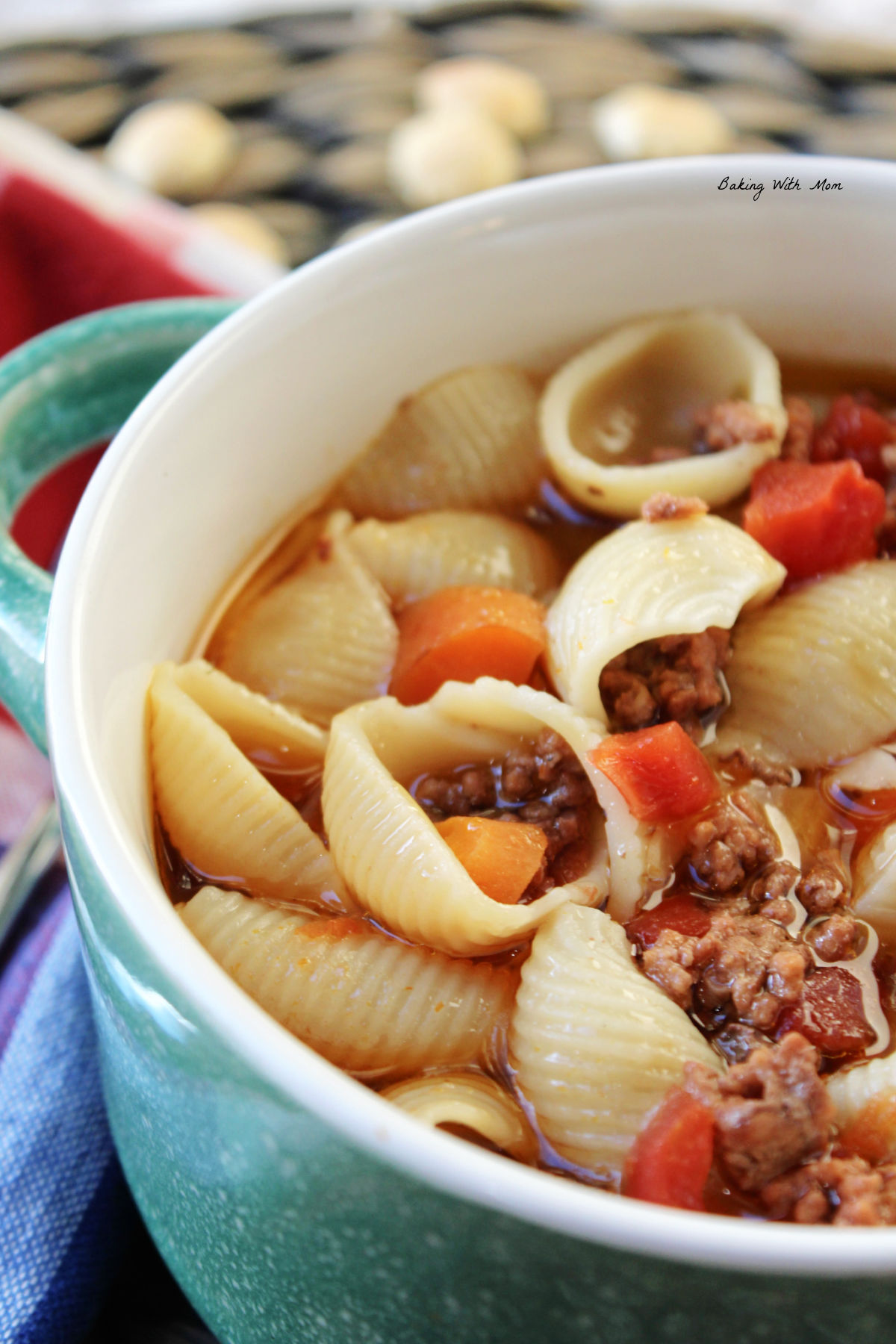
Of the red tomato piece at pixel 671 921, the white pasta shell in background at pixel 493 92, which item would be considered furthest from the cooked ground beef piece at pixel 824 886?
the white pasta shell in background at pixel 493 92

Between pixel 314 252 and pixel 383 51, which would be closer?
pixel 314 252

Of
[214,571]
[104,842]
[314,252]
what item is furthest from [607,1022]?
[314,252]

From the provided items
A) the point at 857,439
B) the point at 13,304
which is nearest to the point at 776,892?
the point at 857,439

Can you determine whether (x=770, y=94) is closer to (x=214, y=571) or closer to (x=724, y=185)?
(x=724, y=185)

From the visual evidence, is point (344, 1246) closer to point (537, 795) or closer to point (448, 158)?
point (537, 795)

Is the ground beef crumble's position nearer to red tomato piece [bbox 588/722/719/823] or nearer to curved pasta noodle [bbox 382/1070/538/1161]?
red tomato piece [bbox 588/722/719/823]

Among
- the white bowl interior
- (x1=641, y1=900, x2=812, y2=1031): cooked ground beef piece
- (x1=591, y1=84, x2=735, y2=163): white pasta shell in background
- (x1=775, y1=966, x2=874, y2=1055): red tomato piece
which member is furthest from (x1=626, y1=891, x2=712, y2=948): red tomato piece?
(x1=591, y1=84, x2=735, y2=163): white pasta shell in background
